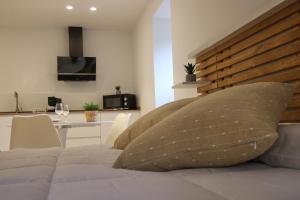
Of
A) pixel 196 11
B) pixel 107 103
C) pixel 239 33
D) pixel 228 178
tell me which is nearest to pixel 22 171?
pixel 228 178

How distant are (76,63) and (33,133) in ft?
9.31

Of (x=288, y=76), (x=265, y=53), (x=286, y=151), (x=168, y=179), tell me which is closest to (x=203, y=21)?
(x=265, y=53)

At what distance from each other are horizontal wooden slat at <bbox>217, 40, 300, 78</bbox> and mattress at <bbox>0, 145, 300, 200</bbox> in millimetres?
856

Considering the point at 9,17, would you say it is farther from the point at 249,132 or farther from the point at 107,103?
the point at 249,132

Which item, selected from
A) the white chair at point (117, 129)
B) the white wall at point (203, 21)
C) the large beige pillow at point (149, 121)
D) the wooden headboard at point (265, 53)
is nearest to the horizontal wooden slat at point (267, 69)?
the wooden headboard at point (265, 53)

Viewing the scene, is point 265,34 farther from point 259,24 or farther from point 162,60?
point 162,60

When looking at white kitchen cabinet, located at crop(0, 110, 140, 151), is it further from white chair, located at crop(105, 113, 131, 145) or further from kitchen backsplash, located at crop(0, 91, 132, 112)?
white chair, located at crop(105, 113, 131, 145)

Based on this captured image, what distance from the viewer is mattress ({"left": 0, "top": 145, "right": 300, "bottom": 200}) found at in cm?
65

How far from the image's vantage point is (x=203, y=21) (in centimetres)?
288

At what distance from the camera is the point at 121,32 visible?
6.16m

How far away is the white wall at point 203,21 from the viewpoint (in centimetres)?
206

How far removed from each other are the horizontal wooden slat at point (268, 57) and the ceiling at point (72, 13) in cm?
298

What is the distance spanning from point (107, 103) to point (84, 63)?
33.4 inches

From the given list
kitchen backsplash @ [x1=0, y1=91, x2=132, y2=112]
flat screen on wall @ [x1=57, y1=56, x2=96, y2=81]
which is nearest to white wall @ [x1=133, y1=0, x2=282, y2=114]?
flat screen on wall @ [x1=57, y1=56, x2=96, y2=81]
